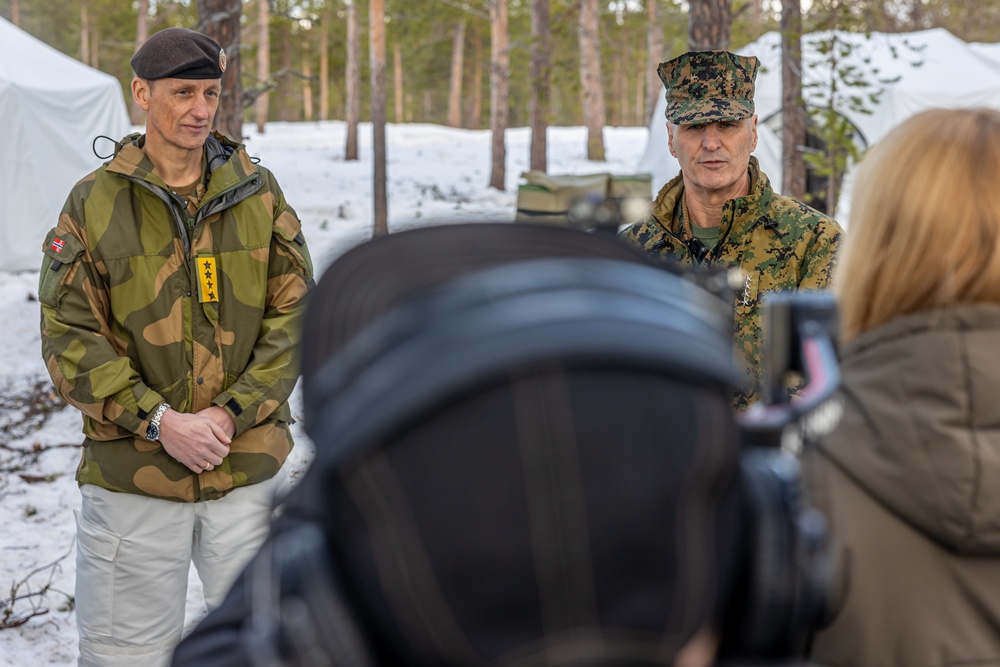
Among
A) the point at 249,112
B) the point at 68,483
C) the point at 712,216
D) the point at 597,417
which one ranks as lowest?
the point at 68,483

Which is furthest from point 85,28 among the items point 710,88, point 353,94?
point 710,88

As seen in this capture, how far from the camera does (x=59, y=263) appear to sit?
112 inches

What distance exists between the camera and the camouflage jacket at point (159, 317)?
9.46ft

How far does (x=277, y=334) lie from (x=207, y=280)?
0.94 feet

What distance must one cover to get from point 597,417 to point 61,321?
2.53 metres

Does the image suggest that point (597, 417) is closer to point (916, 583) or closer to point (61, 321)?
point (916, 583)

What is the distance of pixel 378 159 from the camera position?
51.5ft

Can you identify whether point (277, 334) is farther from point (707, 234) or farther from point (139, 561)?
Answer: point (707, 234)

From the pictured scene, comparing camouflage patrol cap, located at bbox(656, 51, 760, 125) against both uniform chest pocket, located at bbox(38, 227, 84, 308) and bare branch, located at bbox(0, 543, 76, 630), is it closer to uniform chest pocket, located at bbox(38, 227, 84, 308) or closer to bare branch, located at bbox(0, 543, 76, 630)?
uniform chest pocket, located at bbox(38, 227, 84, 308)

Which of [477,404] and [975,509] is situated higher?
[477,404]

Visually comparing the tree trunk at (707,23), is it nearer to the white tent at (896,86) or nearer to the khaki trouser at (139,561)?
the khaki trouser at (139,561)

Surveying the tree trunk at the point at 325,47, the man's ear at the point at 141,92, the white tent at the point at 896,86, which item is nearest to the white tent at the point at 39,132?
the white tent at the point at 896,86

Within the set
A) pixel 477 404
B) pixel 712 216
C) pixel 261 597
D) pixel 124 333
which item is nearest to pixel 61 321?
pixel 124 333

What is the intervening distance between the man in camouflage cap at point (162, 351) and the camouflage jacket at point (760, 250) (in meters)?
1.34
